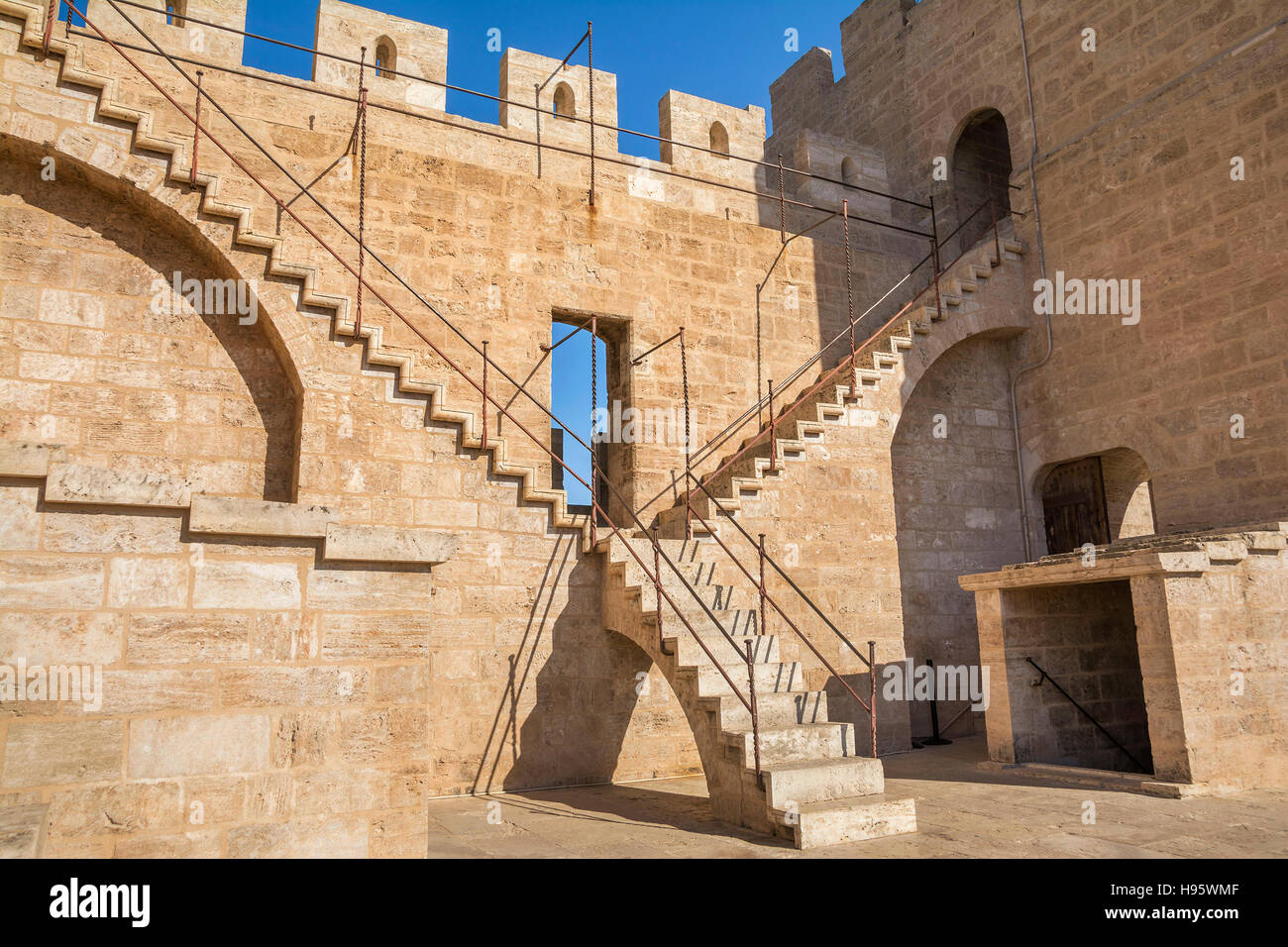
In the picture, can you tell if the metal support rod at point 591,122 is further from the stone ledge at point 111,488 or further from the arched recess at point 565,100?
the stone ledge at point 111,488

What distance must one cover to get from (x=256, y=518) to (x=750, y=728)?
3.63 meters

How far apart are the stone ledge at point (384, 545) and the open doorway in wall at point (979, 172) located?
11.1m

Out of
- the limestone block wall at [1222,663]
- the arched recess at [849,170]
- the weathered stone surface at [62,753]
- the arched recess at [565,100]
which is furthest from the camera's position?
the arched recess at [849,170]

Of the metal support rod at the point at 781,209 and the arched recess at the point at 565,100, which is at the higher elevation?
the arched recess at the point at 565,100

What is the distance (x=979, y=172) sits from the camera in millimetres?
13758

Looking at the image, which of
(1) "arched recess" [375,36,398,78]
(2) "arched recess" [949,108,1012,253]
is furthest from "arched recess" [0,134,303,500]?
(2) "arched recess" [949,108,1012,253]

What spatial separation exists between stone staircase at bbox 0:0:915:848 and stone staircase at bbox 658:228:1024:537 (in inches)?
30.4

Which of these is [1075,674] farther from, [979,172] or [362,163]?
[362,163]

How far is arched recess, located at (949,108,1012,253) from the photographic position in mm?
13516

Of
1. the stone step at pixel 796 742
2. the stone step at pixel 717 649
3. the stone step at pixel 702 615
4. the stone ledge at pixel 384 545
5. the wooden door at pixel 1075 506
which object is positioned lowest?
the stone step at pixel 796 742

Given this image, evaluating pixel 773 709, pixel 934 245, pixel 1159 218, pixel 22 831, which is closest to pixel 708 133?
pixel 934 245

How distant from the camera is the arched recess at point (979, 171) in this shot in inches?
532

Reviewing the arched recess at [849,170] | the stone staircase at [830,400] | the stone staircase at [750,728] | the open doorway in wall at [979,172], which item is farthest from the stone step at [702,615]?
the open doorway in wall at [979,172]
